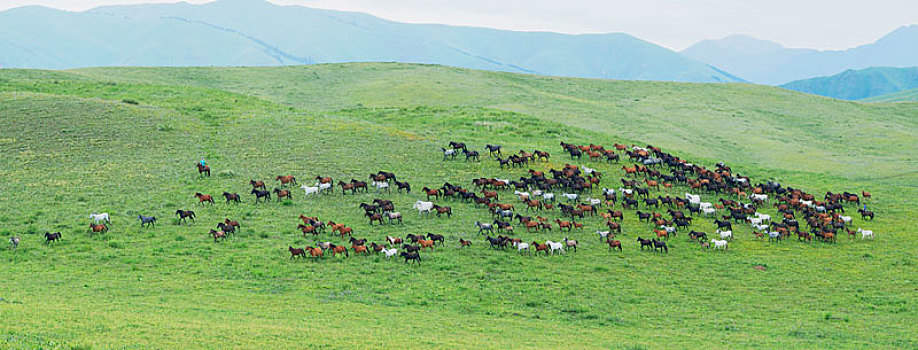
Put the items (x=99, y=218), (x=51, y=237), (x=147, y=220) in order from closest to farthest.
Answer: (x=51, y=237) < (x=99, y=218) < (x=147, y=220)

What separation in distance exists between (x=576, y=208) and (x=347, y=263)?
13.8 metres

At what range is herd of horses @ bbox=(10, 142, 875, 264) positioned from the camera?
28.6m

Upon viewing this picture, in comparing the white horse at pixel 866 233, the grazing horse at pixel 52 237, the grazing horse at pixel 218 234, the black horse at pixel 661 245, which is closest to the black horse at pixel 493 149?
the black horse at pixel 661 245

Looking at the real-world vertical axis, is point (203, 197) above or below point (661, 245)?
above

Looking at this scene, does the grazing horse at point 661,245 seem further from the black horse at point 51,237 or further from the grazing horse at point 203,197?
the black horse at point 51,237

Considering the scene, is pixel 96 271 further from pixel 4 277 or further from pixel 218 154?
pixel 218 154

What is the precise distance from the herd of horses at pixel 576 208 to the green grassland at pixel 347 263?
717 mm

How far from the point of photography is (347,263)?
25.8 m

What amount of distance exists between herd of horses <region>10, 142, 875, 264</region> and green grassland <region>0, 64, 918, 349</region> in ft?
2.35

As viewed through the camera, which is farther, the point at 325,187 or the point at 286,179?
the point at 286,179

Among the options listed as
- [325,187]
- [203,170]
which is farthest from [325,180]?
[203,170]

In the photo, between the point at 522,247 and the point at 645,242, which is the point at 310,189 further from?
the point at 645,242

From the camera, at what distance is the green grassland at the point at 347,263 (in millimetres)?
18828

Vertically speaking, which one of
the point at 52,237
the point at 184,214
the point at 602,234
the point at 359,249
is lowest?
the point at 52,237
